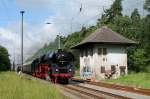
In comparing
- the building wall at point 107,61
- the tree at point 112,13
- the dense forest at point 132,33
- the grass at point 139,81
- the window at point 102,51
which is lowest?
the grass at point 139,81

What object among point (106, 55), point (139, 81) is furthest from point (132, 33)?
point (139, 81)

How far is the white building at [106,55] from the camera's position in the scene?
6125 cm

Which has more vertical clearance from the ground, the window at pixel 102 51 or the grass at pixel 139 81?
the window at pixel 102 51

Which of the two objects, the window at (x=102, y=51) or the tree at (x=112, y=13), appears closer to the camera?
the window at (x=102, y=51)

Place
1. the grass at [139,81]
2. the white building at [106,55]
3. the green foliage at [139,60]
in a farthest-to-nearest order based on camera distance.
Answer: the green foliage at [139,60] → the white building at [106,55] → the grass at [139,81]

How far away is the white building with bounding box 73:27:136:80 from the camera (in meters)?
61.2

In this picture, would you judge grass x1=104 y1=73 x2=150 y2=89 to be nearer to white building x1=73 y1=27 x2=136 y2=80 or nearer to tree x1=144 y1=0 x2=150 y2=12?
white building x1=73 y1=27 x2=136 y2=80

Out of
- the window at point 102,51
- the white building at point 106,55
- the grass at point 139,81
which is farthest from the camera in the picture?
the window at point 102,51

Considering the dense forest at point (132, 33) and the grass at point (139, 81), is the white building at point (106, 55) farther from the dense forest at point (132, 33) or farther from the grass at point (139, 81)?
the grass at point (139, 81)

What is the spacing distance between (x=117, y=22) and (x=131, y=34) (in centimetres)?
810

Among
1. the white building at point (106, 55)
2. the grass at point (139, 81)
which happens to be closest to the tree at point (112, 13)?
the white building at point (106, 55)

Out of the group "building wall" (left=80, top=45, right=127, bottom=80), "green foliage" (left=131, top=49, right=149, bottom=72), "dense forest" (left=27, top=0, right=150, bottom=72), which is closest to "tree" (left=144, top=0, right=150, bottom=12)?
"dense forest" (left=27, top=0, right=150, bottom=72)

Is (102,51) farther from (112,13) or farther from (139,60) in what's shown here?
(112,13)

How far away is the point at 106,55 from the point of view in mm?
62500
